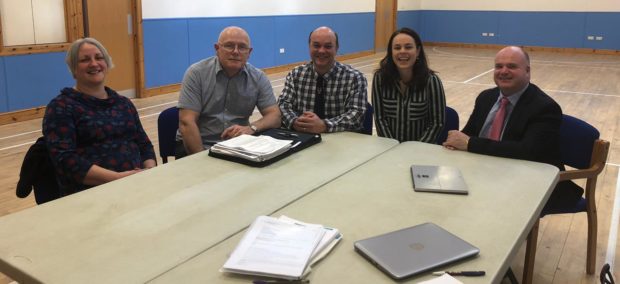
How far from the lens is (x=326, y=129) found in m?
3.14

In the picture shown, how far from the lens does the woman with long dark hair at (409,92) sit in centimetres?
327

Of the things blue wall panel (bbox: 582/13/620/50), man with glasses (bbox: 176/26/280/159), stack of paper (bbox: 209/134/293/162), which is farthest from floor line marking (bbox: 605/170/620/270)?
blue wall panel (bbox: 582/13/620/50)

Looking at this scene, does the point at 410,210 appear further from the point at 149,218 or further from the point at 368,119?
the point at 368,119

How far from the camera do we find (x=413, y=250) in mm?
1627

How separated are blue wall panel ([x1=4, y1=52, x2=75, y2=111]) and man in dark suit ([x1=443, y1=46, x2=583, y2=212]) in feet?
18.0

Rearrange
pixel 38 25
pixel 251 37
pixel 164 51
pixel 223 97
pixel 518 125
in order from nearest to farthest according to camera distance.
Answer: pixel 518 125, pixel 223 97, pixel 38 25, pixel 164 51, pixel 251 37

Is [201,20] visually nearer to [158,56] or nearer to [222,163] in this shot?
[158,56]

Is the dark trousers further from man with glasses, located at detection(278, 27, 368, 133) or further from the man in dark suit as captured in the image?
the man in dark suit

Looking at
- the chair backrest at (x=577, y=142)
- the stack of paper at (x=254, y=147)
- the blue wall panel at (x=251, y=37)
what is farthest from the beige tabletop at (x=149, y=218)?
the blue wall panel at (x=251, y=37)

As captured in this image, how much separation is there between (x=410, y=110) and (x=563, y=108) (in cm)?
536

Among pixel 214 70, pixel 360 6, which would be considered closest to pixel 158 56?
pixel 214 70

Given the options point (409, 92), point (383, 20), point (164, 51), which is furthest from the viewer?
point (383, 20)

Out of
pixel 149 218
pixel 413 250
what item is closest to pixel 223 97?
pixel 149 218

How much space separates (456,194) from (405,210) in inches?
11.6
